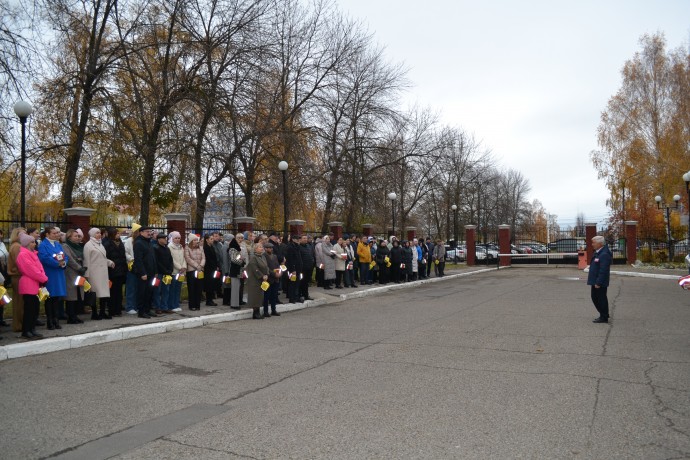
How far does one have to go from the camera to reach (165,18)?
19000mm

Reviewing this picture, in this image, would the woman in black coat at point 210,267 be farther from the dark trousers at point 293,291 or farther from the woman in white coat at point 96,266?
the woman in white coat at point 96,266

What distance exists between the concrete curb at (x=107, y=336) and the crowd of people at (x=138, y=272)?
1.66 ft

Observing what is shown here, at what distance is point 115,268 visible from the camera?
38.5ft

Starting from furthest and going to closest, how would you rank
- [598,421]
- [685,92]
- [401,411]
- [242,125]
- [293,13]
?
[685,92], [293,13], [242,125], [401,411], [598,421]

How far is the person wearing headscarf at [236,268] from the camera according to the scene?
13.5 m

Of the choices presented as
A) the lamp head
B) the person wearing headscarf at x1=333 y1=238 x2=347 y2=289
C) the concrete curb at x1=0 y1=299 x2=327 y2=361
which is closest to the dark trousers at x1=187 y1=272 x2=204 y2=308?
the concrete curb at x1=0 y1=299 x2=327 y2=361

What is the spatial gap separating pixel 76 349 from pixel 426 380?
602 centimetres

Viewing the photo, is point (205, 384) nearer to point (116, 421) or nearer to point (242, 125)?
point (116, 421)

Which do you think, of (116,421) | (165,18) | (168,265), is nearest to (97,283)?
(168,265)

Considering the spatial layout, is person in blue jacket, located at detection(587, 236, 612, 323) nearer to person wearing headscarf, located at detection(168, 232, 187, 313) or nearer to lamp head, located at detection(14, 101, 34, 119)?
person wearing headscarf, located at detection(168, 232, 187, 313)

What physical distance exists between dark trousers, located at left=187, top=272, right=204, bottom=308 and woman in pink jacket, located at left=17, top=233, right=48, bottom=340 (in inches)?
159

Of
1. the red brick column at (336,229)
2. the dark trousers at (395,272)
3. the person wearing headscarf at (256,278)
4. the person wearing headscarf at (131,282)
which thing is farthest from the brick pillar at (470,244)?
the person wearing headscarf at (131,282)

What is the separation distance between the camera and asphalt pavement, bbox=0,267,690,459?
4.71m

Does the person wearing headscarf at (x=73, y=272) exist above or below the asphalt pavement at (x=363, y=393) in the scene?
above
